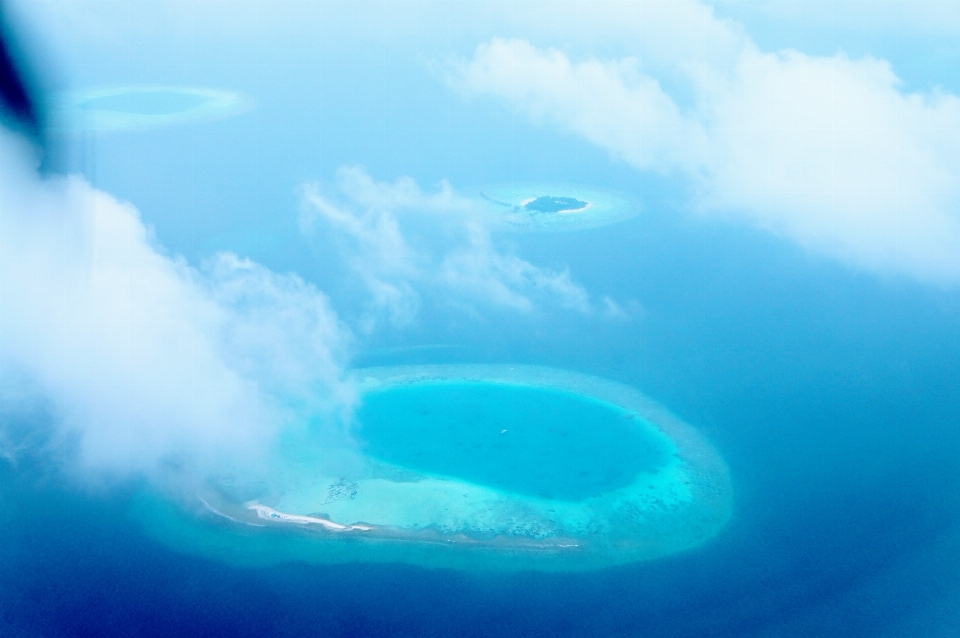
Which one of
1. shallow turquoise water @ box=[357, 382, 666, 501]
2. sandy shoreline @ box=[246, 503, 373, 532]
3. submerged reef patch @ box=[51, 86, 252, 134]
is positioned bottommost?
sandy shoreline @ box=[246, 503, 373, 532]

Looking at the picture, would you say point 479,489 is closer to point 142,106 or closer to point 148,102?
point 142,106

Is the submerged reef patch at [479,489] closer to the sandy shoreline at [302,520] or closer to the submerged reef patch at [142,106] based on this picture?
the sandy shoreline at [302,520]

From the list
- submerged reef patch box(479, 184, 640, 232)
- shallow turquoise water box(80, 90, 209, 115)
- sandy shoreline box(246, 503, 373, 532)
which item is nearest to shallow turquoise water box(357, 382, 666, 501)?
sandy shoreline box(246, 503, 373, 532)

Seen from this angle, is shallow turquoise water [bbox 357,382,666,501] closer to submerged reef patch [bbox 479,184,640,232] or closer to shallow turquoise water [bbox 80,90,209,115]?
submerged reef patch [bbox 479,184,640,232]

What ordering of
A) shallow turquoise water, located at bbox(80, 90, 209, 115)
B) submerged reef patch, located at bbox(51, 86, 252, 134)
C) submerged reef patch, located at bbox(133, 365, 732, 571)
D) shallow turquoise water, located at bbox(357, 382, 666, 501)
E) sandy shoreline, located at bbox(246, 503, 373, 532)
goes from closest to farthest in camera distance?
submerged reef patch, located at bbox(133, 365, 732, 571) → sandy shoreline, located at bbox(246, 503, 373, 532) → shallow turquoise water, located at bbox(357, 382, 666, 501) → submerged reef patch, located at bbox(51, 86, 252, 134) → shallow turquoise water, located at bbox(80, 90, 209, 115)

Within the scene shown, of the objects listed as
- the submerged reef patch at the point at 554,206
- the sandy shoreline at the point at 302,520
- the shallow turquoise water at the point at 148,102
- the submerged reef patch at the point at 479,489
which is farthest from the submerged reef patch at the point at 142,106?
the sandy shoreline at the point at 302,520

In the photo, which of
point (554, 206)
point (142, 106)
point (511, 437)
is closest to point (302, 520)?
point (511, 437)

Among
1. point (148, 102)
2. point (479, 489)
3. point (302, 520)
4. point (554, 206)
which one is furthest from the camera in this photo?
A: point (148, 102)
